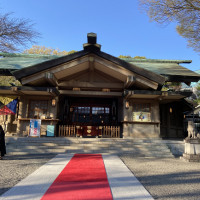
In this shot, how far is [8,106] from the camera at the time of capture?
33.5ft

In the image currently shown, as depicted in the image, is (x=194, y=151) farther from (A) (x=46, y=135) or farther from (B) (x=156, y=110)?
(A) (x=46, y=135)

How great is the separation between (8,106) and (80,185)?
8821mm

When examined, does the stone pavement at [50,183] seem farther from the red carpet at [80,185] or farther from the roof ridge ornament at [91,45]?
the roof ridge ornament at [91,45]

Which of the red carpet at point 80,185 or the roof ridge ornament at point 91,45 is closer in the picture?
the red carpet at point 80,185

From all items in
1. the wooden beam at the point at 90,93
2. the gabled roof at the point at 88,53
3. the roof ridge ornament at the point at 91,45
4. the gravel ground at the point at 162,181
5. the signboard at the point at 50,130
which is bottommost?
the gravel ground at the point at 162,181

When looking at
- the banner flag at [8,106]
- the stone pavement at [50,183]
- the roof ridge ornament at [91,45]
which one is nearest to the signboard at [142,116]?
the roof ridge ornament at [91,45]

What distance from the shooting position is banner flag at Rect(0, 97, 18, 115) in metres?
10.2

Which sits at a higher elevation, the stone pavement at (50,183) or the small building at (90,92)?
the small building at (90,92)

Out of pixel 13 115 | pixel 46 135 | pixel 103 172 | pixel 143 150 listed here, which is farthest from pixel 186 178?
pixel 13 115

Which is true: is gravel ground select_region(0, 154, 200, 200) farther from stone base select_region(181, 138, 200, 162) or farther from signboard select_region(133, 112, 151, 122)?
signboard select_region(133, 112, 151, 122)

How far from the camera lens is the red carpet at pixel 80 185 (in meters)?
2.94

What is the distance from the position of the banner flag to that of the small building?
1.22ft

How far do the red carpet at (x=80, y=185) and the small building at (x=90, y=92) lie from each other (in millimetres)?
5070

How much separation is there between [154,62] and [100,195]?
564 inches
